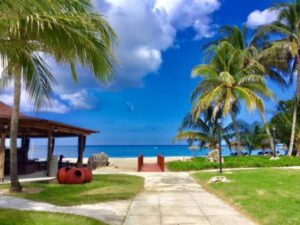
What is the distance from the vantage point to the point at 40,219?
7.66 metres

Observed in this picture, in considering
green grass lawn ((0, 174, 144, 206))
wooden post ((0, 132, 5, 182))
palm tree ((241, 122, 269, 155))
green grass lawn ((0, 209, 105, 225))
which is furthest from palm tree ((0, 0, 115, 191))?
palm tree ((241, 122, 269, 155))

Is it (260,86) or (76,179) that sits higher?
(260,86)

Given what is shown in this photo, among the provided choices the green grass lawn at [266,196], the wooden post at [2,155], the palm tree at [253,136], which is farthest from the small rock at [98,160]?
the palm tree at [253,136]

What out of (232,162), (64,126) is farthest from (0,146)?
(232,162)

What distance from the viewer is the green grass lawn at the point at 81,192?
34.3ft

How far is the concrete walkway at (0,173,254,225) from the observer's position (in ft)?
26.2

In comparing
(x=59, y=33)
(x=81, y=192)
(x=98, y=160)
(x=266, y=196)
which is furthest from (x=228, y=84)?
(x=59, y=33)

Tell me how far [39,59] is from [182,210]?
475 centimetres

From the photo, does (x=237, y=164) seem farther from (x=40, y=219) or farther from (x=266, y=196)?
(x=40, y=219)

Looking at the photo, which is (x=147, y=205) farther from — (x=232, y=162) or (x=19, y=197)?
(x=232, y=162)

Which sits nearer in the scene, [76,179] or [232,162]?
[76,179]

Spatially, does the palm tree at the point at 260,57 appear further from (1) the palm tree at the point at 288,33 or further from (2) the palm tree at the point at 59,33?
(2) the palm tree at the point at 59,33


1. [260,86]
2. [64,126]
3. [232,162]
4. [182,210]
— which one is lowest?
[182,210]

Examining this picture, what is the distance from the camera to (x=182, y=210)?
9.20m
